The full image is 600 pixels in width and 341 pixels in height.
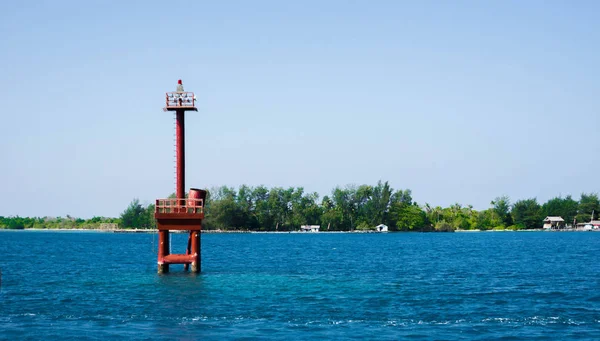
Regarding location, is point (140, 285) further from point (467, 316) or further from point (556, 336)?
point (556, 336)

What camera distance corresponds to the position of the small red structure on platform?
48625 mm

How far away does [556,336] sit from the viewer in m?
28.4

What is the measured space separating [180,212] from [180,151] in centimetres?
506

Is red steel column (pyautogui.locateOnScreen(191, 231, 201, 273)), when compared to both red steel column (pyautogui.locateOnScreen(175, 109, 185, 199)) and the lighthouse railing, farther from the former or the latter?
red steel column (pyautogui.locateOnScreen(175, 109, 185, 199))

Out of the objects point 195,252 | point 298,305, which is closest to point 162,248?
point 195,252

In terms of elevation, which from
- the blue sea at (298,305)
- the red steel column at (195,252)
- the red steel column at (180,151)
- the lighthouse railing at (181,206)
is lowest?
the blue sea at (298,305)

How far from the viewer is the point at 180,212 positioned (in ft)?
160

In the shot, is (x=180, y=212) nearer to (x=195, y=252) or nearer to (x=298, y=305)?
(x=195, y=252)

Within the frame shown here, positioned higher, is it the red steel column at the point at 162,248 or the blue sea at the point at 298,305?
the red steel column at the point at 162,248

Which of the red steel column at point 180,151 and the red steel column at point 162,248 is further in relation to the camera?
the red steel column at point 180,151

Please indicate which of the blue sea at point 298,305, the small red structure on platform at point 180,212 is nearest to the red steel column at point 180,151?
the small red structure on platform at point 180,212

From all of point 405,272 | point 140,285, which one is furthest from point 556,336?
point 405,272

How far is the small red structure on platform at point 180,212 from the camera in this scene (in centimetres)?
4862

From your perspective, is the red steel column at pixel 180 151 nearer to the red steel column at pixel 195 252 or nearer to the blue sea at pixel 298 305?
the red steel column at pixel 195 252
